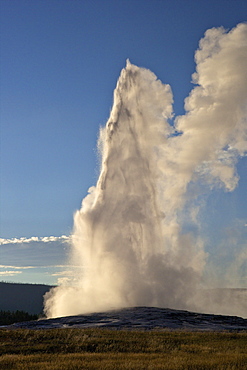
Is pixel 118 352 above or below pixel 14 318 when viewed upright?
below

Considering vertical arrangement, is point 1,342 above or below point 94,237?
below

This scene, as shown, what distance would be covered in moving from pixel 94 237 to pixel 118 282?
371 inches

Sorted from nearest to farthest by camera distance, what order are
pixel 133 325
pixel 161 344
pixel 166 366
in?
pixel 166 366
pixel 161 344
pixel 133 325

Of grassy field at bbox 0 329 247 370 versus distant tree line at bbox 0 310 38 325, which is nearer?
grassy field at bbox 0 329 247 370

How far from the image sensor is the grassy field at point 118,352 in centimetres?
1952

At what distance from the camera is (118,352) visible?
25.0m

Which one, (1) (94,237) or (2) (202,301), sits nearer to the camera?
(1) (94,237)

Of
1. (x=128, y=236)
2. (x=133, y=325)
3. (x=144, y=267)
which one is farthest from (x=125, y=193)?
(x=133, y=325)

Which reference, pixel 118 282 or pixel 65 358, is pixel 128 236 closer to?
pixel 118 282

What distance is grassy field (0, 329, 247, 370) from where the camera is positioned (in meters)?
19.5

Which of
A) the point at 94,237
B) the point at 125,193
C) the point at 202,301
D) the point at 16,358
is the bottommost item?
the point at 16,358

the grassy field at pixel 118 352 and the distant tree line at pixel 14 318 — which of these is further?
the distant tree line at pixel 14 318

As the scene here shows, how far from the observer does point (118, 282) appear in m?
75.8

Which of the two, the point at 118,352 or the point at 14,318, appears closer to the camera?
the point at 118,352
